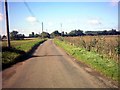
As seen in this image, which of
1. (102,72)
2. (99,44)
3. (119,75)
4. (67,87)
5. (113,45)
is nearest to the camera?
(67,87)

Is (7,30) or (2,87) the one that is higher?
(7,30)

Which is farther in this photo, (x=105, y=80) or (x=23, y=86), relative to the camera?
(x=105, y=80)

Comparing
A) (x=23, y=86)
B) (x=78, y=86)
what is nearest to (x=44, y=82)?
(x=23, y=86)

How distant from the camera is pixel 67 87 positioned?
29.8 feet

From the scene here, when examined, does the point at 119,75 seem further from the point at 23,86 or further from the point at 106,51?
the point at 106,51

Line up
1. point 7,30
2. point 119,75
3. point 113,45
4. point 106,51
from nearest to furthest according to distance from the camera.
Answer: point 119,75, point 113,45, point 106,51, point 7,30

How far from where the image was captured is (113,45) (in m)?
17.0

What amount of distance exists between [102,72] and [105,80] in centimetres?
197

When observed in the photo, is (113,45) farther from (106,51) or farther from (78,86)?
(78,86)

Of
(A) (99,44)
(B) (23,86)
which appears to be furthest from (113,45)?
(B) (23,86)

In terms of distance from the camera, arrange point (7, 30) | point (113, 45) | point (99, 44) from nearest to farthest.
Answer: point (113, 45) < point (99, 44) < point (7, 30)

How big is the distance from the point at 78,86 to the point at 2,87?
3528 millimetres

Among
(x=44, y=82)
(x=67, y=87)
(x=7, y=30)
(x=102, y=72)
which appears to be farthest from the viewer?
(x=7, y=30)

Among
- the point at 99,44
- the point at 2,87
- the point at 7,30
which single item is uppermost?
the point at 7,30
